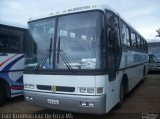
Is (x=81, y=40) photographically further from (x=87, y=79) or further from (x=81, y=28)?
(x=87, y=79)

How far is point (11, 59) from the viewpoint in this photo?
9.22 metres

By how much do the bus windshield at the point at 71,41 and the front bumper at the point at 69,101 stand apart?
747mm

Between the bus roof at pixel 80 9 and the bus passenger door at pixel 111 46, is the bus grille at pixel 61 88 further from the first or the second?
the bus roof at pixel 80 9

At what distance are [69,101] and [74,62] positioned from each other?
3.27 feet

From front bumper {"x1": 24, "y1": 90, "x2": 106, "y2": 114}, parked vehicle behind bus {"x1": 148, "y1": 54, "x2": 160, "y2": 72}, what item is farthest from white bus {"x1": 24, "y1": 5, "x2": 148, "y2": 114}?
parked vehicle behind bus {"x1": 148, "y1": 54, "x2": 160, "y2": 72}

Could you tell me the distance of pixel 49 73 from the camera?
6.57 metres

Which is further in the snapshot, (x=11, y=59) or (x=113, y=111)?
(x=11, y=59)

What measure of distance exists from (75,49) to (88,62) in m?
0.56

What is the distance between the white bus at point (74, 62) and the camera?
6.02 m

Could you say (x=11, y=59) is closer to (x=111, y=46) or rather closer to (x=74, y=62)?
(x=74, y=62)

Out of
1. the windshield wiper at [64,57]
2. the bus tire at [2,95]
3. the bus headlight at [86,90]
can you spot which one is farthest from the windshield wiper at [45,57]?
the bus tire at [2,95]

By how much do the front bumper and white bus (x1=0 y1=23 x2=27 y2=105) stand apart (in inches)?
100

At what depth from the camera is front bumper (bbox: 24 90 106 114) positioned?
5.93 m

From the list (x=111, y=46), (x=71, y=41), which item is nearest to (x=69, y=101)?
(x=71, y=41)
